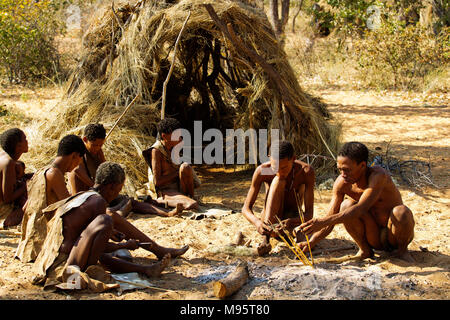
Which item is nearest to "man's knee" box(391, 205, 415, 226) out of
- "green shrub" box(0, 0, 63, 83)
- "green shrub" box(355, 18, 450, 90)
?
"green shrub" box(355, 18, 450, 90)

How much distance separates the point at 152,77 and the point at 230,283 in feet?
13.6

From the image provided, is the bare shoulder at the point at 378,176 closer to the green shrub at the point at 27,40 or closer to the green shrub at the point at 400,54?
the green shrub at the point at 400,54

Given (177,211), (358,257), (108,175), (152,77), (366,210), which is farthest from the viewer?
(152,77)

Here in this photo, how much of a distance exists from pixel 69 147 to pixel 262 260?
1.68 meters

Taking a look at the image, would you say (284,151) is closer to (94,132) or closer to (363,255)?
(363,255)

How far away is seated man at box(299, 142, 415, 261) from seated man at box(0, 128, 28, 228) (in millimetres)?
2541

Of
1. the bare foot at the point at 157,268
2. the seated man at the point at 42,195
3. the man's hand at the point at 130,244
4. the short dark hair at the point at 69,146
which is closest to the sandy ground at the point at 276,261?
the bare foot at the point at 157,268

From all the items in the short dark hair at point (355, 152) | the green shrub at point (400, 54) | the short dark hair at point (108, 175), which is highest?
the green shrub at point (400, 54)

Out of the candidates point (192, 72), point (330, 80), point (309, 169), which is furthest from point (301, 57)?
point (309, 169)

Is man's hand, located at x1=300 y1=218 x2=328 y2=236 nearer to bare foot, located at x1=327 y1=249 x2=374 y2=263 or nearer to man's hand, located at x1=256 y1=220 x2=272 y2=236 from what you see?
bare foot, located at x1=327 y1=249 x2=374 y2=263

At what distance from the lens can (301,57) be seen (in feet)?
46.8

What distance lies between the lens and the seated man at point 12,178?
14.1ft

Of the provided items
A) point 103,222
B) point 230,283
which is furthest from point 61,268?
point 230,283

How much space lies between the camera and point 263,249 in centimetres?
386
